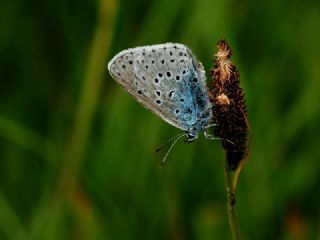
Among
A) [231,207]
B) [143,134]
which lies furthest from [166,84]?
[143,134]

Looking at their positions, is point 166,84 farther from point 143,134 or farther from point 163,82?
point 143,134

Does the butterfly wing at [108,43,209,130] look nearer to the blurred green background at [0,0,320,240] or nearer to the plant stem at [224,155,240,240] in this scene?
the plant stem at [224,155,240,240]

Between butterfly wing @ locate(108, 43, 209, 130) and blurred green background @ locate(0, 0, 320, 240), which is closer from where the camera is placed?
butterfly wing @ locate(108, 43, 209, 130)

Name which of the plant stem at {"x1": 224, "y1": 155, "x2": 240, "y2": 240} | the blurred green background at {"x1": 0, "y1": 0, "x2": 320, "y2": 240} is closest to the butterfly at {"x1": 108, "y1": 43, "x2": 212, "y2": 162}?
the plant stem at {"x1": 224, "y1": 155, "x2": 240, "y2": 240}

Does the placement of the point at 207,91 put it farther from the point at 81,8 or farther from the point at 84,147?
the point at 81,8

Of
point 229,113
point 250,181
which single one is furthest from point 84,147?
point 229,113

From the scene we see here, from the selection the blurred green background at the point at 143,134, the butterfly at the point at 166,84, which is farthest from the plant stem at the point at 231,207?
the blurred green background at the point at 143,134
